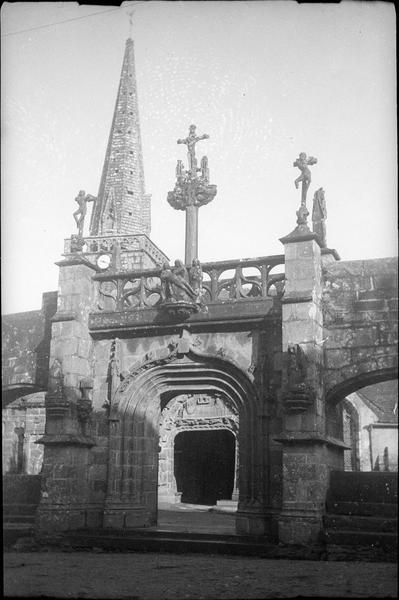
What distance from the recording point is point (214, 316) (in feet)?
36.4

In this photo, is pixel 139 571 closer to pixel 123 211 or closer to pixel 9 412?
pixel 9 412

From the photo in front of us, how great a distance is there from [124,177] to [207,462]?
16.6 m

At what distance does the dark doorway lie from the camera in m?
26.5

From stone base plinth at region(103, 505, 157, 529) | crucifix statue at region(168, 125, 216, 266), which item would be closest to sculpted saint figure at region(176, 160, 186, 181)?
crucifix statue at region(168, 125, 216, 266)

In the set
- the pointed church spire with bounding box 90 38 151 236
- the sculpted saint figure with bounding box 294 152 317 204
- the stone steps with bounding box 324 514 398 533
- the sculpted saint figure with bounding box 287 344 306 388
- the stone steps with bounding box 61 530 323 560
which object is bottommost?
the stone steps with bounding box 61 530 323 560

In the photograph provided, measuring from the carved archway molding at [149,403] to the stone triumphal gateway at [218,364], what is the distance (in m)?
0.02

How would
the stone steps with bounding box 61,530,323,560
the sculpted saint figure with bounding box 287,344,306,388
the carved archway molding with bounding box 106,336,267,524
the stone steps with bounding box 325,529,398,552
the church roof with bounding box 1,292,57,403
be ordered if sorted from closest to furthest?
the stone steps with bounding box 325,529,398,552 → the stone steps with bounding box 61,530,323,560 → the sculpted saint figure with bounding box 287,344,306,388 → the carved archway molding with bounding box 106,336,267,524 → the church roof with bounding box 1,292,57,403

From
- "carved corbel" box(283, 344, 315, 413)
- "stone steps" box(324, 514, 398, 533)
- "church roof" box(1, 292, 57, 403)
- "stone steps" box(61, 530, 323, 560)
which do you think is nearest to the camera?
"stone steps" box(324, 514, 398, 533)

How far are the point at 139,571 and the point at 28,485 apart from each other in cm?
396

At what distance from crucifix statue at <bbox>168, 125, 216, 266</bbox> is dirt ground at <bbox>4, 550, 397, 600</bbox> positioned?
5.41 m

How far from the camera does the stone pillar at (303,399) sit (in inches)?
375

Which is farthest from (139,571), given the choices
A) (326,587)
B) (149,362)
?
(149,362)

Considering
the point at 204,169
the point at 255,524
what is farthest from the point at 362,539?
the point at 204,169

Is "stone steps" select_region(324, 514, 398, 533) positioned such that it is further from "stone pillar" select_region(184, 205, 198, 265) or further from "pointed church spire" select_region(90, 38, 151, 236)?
"pointed church spire" select_region(90, 38, 151, 236)
